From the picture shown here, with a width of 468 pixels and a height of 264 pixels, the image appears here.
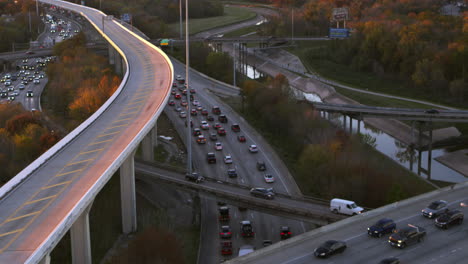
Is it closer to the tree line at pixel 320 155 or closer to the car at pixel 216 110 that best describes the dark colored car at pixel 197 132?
the tree line at pixel 320 155

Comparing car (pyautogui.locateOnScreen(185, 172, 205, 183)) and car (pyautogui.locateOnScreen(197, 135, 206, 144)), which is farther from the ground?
car (pyautogui.locateOnScreen(185, 172, 205, 183))

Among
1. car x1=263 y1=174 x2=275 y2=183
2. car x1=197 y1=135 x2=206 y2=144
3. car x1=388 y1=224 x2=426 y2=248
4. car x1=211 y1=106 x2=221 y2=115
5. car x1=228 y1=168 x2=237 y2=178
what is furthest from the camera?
car x1=211 y1=106 x2=221 y2=115

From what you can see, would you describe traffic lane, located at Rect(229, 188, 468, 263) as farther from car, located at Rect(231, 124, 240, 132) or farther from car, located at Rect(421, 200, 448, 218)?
car, located at Rect(231, 124, 240, 132)

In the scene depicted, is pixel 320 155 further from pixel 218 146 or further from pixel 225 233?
pixel 225 233

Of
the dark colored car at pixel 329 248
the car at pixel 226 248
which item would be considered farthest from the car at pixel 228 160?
the dark colored car at pixel 329 248

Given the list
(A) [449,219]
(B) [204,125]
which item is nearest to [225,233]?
(A) [449,219]

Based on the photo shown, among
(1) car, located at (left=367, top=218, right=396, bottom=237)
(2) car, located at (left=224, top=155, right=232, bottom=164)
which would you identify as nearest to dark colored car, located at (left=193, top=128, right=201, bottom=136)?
(2) car, located at (left=224, top=155, right=232, bottom=164)

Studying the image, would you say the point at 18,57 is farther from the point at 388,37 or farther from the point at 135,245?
the point at 135,245
